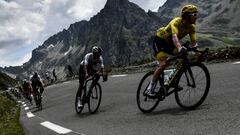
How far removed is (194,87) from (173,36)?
1.20m

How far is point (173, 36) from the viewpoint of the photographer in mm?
8984

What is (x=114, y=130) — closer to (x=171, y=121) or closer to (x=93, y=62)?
(x=171, y=121)

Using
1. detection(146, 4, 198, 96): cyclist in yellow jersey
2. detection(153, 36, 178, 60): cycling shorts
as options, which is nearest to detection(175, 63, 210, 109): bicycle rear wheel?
detection(146, 4, 198, 96): cyclist in yellow jersey

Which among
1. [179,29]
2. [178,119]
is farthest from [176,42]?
[178,119]

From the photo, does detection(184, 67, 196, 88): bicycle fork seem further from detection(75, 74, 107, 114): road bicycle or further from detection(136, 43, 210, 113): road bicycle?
detection(75, 74, 107, 114): road bicycle

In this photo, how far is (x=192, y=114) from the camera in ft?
28.6

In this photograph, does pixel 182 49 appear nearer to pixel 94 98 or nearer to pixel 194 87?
pixel 194 87

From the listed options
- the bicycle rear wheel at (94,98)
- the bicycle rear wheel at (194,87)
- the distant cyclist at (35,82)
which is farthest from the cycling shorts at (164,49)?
the distant cyclist at (35,82)

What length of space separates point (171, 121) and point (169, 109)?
153 centimetres

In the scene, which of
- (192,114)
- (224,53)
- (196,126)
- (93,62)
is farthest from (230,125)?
(224,53)

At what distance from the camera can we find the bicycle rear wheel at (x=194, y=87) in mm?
8656

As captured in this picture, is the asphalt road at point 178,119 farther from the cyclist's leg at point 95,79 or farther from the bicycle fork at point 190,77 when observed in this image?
the cyclist's leg at point 95,79

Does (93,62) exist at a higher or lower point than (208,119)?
higher

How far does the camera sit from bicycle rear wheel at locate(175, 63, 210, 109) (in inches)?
341
